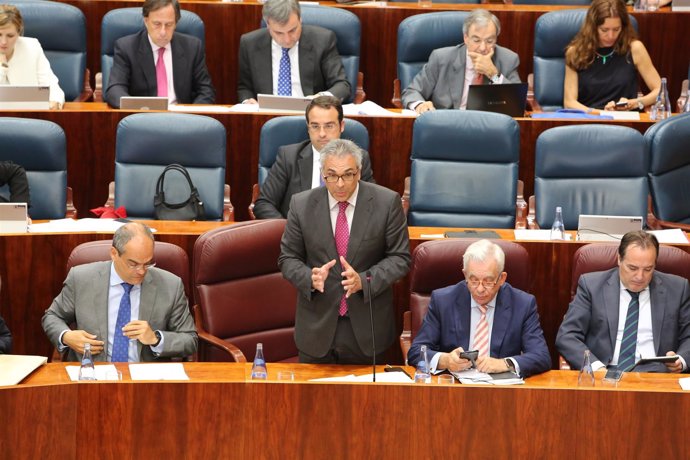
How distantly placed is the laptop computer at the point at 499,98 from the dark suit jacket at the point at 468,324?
1555 mm

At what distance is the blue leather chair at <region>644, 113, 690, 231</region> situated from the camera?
5.10 meters

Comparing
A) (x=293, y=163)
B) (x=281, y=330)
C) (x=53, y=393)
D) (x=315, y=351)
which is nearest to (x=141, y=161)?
(x=293, y=163)

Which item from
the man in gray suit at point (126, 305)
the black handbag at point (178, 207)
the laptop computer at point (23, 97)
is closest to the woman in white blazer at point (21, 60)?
the laptop computer at point (23, 97)

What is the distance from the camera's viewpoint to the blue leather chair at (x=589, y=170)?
4.98 meters

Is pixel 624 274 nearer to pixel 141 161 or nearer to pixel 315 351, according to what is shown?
pixel 315 351

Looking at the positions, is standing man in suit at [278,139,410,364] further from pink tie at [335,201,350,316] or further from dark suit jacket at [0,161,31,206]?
dark suit jacket at [0,161,31,206]

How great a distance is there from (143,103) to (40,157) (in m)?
0.56

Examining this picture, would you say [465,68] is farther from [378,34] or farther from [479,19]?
[378,34]

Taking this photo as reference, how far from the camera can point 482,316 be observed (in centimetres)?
383

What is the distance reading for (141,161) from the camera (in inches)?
195

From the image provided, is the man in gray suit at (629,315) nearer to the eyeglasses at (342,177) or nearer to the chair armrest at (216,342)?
the eyeglasses at (342,177)

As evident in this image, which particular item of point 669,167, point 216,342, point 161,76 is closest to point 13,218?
point 216,342

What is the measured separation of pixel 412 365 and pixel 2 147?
201 cm

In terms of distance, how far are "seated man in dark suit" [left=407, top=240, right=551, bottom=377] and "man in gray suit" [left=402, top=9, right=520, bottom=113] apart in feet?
5.97
